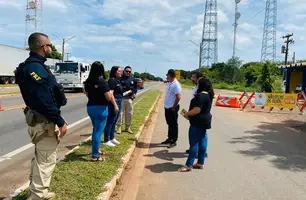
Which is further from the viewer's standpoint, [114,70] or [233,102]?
[233,102]

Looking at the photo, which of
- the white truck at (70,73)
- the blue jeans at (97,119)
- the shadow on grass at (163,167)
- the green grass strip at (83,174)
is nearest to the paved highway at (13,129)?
the green grass strip at (83,174)

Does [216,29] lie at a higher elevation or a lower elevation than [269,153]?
higher

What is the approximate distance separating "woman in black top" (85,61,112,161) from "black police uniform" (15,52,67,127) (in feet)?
6.19

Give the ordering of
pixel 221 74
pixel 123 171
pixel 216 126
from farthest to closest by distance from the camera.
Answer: pixel 221 74 → pixel 216 126 → pixel 123 171

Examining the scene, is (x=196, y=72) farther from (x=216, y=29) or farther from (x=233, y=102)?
(x=216, y=29)

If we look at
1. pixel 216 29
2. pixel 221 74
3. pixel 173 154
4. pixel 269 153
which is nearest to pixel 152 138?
pixel 173 154

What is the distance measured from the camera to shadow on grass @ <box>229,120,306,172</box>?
264 inches

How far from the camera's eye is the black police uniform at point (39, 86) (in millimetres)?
3369

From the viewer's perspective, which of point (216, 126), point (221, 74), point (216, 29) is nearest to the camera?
point (216, 126)

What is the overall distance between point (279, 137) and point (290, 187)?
4757 millimetres

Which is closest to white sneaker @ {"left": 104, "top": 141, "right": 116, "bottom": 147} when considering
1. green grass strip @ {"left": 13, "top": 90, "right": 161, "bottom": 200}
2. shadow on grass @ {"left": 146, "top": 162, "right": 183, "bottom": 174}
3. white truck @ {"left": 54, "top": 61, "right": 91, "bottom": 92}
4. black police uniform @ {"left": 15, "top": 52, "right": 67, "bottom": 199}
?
green grass strip @ {"left": 13, "top": 90, "right": 161, "bottom": 200}

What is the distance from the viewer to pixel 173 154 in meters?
7.08

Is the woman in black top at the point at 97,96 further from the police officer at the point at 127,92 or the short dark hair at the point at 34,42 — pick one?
the police officer at the point at 127,92

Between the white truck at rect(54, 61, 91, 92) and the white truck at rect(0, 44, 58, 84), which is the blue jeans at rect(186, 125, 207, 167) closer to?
the white truck at rect(54, 61, 91, 92)
